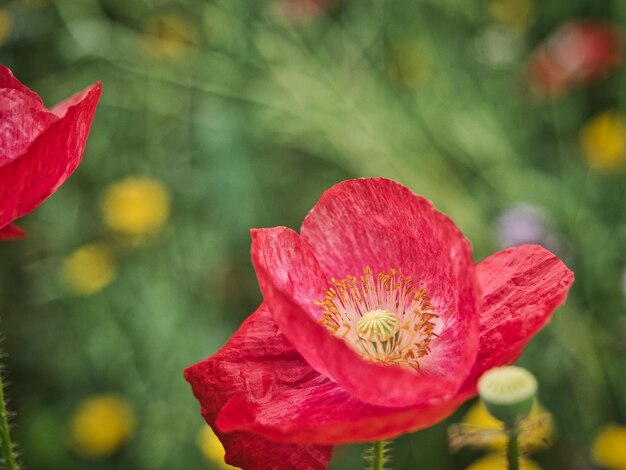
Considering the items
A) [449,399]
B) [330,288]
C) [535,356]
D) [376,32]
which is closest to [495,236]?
[535,356]

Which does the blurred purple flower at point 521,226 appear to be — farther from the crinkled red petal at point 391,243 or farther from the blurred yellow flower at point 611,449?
the crinkled red petal at point 391,243

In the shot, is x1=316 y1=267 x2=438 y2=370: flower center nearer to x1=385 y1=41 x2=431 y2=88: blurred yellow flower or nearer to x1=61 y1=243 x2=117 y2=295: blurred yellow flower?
x1=61 y1=243 x2=117 y2=295: blurred yellow flower

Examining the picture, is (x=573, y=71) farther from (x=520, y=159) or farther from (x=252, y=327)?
(x=252, y=327)

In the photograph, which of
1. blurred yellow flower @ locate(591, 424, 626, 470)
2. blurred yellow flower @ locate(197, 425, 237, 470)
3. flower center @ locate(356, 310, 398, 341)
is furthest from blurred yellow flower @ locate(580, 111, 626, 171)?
flower center @ locate(356, 310, 398, 341)

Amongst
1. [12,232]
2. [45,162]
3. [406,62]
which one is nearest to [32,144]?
[45,162]

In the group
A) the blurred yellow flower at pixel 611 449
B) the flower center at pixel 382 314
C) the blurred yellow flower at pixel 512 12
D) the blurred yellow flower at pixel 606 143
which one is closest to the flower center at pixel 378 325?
the flower center at pixel 382 314

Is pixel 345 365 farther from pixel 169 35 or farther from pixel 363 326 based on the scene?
pixel 169 35

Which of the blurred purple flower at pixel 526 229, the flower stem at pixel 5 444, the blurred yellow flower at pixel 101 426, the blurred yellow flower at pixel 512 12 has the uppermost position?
the blurred yellow flower at pixel 512 12

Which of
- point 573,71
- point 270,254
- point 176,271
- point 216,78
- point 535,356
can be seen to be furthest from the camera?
point 216,78
